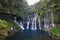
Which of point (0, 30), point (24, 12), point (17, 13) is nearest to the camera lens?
point (0, 30)

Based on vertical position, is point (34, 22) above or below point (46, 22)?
below

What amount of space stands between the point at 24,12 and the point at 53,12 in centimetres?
1974

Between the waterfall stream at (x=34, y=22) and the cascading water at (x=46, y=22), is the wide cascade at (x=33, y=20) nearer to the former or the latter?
the waterfall stream at (x=34, y=22)

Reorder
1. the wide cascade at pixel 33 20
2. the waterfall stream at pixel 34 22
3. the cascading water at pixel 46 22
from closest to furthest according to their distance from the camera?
the cascading water at pixel 46 22 → the waterfall stream at pixel 34 22 → the wide cascade at pixel 33 20

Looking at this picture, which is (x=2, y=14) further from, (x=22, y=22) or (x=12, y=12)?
(x=22, y=22)

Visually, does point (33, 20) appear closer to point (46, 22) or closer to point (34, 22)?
point (34, 22)

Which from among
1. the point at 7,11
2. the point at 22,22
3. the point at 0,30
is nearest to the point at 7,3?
the point at 7,11

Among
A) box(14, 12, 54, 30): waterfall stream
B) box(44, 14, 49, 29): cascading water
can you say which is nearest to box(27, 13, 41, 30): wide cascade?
box(14, 12, 54, 30): waterfall stream

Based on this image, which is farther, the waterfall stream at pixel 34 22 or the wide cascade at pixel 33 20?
the wide cascade at pixel 33 20

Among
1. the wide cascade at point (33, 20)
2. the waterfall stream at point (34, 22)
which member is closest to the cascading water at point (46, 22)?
the waterfall stream at point (34, 22)

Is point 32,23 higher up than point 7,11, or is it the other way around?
point 7,11

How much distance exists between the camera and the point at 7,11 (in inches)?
2287

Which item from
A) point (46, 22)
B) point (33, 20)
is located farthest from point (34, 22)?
point (46, 22)

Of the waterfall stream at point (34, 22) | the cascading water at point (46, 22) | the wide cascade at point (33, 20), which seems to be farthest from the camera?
the wide cascade at point (33, 20)
